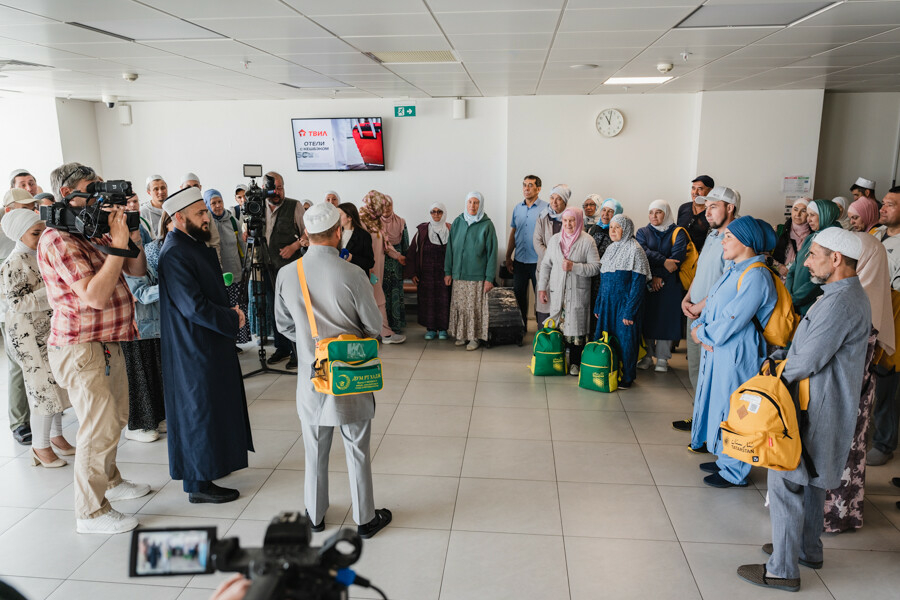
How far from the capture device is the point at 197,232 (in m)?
3.28

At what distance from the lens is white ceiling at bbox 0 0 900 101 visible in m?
3.55

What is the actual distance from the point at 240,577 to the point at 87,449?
2554mm

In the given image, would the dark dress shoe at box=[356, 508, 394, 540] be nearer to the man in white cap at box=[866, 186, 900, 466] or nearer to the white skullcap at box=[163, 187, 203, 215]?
the white skullcap at box=[163, 187, 203, 215]

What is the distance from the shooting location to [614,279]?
16.9 feet

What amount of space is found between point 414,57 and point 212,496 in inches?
152

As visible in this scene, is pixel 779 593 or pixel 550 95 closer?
pixel 779 593

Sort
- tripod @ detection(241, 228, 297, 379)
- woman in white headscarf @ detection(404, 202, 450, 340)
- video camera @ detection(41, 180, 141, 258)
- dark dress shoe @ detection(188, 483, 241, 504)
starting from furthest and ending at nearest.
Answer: woman in white headscarf @ detection(404, 202, 450, 340) → tripod @ detection(241, 228, 297, 379) → dark dress shoe @ detection(188, 483, 241, 504) → video camera @ detection(41, 180, 141, 258)

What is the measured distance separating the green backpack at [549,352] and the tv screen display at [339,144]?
4.02 meters

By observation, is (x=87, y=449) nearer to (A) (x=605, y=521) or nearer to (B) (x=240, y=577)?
(B) (x=240, y=577)

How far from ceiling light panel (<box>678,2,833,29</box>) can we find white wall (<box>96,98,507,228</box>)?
4.51 m

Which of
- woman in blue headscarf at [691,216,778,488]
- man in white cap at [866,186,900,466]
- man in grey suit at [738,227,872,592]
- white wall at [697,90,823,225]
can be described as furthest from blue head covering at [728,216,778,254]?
white wall at [697,90,823,225]

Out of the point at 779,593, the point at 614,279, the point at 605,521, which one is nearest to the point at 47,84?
the point at 614,279

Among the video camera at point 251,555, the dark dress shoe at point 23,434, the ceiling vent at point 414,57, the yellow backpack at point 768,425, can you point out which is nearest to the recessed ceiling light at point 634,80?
the ceiling vent at point 414,57

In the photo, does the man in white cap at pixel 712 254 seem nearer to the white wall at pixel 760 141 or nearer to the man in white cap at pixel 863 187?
the man in white cap at pixel 863 187
